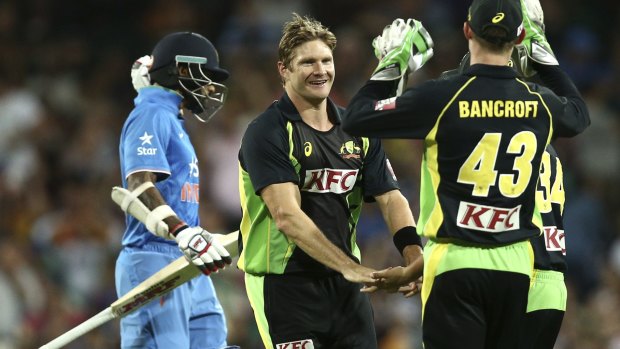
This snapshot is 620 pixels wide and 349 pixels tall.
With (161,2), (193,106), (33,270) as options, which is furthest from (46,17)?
(193,106)

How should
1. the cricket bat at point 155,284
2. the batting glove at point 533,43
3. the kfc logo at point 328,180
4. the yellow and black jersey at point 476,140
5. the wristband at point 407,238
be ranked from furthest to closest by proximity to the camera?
the cricket bat at point 155,284 → the wristband at point 407,238 → the kfc logo at point 328,180 → the batting glove at point 533,43 → the yellow and black jersey at point 476,140

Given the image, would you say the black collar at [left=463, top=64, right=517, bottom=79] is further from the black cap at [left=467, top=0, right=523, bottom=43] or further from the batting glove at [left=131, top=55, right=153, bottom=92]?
the batting glove at [left=131, top=55, right=153, bottom=92]

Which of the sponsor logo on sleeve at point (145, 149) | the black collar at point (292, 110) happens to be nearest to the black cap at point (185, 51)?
the sponsor logo on sleeve at point (145, 149)

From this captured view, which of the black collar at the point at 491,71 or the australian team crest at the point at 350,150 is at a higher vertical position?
the black collar at the point at 491,71

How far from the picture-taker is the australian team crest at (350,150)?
221 inches

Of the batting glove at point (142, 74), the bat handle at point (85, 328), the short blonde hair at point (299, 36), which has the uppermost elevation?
the batting glove at point (142, 74)

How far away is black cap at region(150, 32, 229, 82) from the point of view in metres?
6.81

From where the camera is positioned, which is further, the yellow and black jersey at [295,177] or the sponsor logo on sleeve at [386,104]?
the yellow and black jersey at [295,177]

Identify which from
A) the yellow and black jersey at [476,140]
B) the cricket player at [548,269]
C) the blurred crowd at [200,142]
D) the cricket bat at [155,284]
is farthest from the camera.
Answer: the blurred crowd at [200,142]

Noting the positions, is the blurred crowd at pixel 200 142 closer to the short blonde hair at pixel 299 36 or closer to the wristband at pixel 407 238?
the wristband at pixel 407 238

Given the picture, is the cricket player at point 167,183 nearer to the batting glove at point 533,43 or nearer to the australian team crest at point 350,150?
the australian team crest at point 350,150

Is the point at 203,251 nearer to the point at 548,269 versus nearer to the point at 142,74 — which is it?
the point at 142,74

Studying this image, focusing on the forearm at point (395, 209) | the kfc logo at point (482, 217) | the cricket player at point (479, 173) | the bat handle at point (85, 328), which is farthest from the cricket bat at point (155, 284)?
the kfc logo at point (482, 217)

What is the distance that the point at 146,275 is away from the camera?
6598 mm
